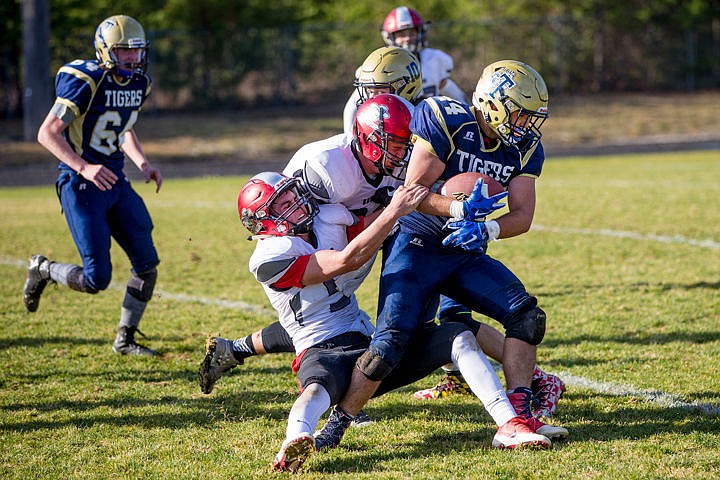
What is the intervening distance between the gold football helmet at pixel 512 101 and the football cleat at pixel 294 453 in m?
1.63

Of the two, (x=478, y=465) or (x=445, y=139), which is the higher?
(x=445, y=139)

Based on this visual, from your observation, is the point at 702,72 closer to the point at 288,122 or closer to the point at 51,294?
the point at 288,122

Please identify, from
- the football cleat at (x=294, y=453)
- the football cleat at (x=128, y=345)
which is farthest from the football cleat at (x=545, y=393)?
the football cleat at (x=128, y=345)

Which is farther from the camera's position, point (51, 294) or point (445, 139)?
point (51, 294)

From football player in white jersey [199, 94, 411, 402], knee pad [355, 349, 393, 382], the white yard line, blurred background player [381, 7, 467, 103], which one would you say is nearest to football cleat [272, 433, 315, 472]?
knee pad [355, 349, 393, 382]

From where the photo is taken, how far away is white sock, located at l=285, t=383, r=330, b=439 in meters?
3.68

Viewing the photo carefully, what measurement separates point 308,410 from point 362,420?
0.67 meters

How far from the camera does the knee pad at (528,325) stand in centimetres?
407

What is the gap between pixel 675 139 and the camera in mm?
21594

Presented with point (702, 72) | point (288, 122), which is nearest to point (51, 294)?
point (288, 122)

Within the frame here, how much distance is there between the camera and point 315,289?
4.09 meters

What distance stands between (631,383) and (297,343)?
1.83 metres

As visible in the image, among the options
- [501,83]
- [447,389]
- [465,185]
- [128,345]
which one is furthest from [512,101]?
[128,345]

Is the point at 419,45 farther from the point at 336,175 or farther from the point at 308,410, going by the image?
the point at 308,410
